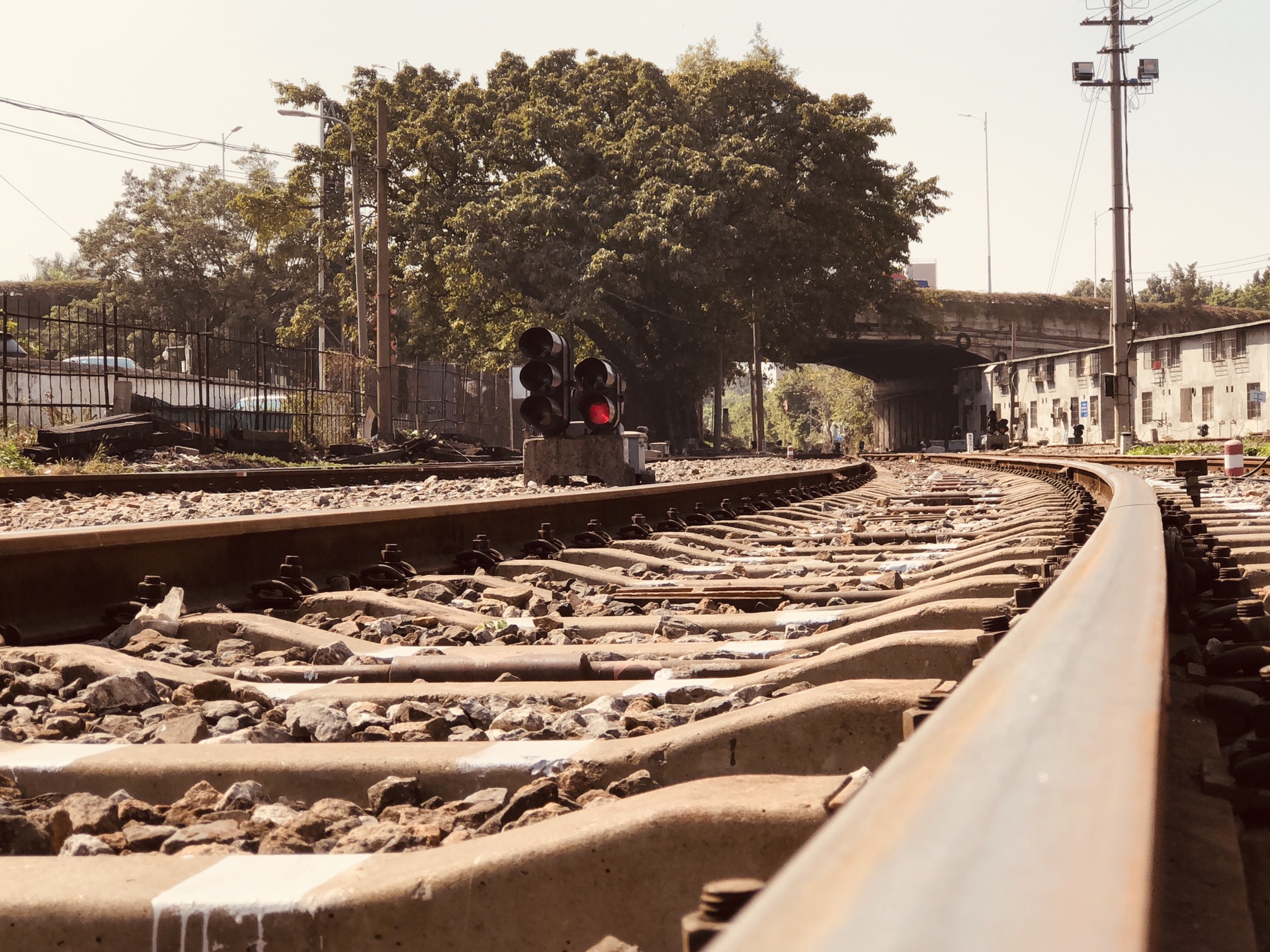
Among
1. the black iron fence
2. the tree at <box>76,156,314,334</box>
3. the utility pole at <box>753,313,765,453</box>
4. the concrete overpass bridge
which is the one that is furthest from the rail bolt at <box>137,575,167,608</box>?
the tree at <box>76,156,314,334</box>

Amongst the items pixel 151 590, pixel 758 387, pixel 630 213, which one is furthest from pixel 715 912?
pixel 758 387

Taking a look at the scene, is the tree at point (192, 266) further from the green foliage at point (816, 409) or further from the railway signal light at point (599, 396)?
the railway signal light at point (599, 396)

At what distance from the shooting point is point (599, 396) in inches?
474

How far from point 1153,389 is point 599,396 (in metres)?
35.4

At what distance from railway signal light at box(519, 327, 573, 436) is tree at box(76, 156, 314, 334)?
189 feet

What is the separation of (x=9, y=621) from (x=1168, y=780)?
3.01 metres

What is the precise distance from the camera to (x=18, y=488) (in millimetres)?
10078

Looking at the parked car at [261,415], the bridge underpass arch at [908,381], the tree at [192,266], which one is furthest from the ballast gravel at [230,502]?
the tree at [192,266]

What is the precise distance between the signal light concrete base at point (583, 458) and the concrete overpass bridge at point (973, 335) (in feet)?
136

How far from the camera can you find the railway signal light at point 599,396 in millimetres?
11938

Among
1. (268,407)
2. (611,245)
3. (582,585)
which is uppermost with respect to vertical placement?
(611,245)

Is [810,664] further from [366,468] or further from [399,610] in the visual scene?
[366,468]

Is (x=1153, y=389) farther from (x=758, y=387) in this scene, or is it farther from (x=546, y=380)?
(x=546, y=380)

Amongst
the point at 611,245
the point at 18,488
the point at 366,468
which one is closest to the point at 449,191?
the point at 611,245
